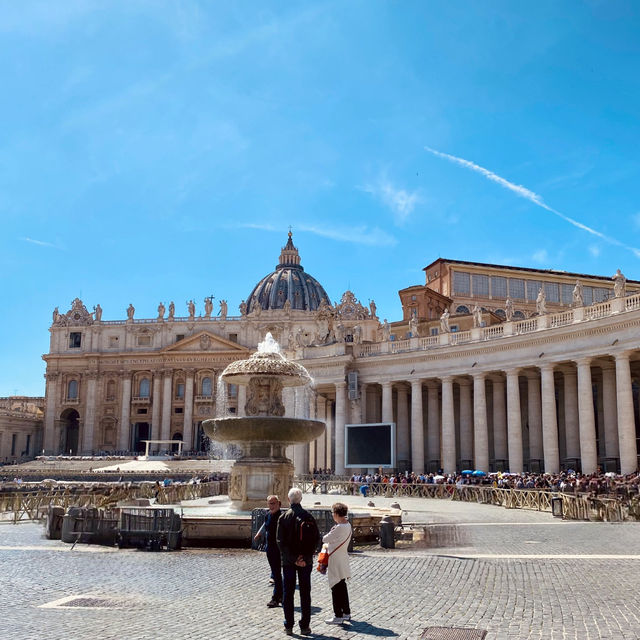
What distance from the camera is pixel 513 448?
3806 centimetres

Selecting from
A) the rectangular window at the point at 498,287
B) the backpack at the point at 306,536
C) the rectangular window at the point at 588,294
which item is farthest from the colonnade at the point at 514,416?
the rectangular window at the point at 588,294

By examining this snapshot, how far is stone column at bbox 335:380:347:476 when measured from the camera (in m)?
45.2

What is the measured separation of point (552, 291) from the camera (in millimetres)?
75375

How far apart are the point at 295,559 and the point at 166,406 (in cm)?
9792

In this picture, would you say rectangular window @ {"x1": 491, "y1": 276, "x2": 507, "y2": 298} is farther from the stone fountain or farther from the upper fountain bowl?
the stone fountain

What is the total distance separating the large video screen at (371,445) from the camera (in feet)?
127

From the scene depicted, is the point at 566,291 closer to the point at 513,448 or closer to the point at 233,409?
the point at 513,448

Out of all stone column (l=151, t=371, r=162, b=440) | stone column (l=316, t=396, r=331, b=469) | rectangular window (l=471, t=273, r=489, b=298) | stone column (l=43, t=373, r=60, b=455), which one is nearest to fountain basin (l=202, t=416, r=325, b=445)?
stone column (l=316, t=396, r=331, b=469)

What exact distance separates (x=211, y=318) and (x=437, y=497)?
76175 millimetres

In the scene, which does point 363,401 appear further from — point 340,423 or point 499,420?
point 499,420

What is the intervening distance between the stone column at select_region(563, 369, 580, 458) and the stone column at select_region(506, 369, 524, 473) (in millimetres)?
2451

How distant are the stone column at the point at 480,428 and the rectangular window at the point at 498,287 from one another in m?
35.6

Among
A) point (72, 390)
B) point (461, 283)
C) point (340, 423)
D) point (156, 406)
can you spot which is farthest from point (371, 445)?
point (72, 390)

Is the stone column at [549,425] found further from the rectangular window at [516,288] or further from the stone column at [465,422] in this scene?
the rectangular window at [516,288]
